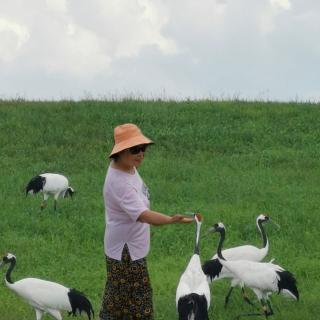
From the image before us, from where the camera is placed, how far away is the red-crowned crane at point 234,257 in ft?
28.7

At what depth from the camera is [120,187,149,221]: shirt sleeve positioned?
19.6 feet

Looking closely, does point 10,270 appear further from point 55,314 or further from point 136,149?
point 136,149

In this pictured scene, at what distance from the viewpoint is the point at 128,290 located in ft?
20.6

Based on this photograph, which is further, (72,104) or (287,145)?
(72,104)

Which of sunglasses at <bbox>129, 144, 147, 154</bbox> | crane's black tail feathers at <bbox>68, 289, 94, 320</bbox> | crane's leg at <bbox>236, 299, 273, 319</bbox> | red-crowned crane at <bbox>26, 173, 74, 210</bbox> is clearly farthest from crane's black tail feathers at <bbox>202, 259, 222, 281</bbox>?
red-crowned crane at <bbox>26, 173, 74, 210</bbox>

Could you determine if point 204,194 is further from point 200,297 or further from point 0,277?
point 200,297

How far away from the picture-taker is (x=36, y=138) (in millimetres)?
18609

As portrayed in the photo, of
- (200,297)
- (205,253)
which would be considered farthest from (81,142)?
(200,297)

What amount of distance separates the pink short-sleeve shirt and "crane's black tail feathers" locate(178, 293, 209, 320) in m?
0.63

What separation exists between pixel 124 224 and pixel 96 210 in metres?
7.05

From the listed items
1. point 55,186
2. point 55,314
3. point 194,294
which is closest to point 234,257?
point 55,314

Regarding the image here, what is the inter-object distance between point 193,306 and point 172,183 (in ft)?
28.0

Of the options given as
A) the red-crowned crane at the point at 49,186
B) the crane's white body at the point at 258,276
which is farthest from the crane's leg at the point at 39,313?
the red-crowned crane at the point at 49,186

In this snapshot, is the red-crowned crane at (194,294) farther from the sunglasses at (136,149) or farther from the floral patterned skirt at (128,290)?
the sunglasses at (136,149)
